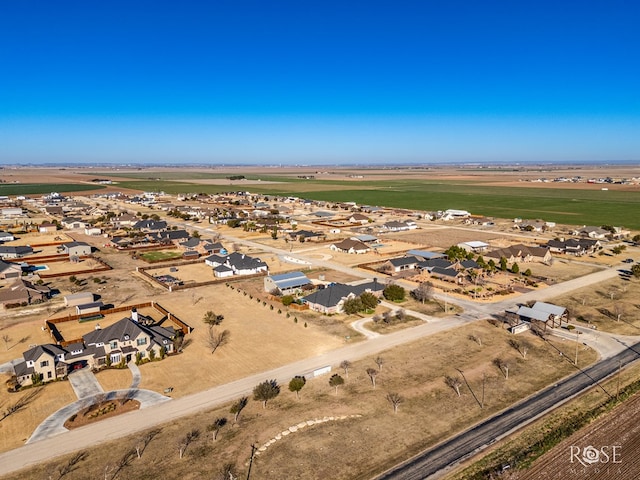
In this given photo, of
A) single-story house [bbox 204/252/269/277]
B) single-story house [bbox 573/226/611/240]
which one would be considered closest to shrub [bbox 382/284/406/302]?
single-story house [bbox 204/252/269/277]

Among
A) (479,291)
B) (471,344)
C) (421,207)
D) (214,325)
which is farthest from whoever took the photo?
(421,207)

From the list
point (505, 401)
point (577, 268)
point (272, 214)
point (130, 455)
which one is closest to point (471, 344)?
point (505, 401)

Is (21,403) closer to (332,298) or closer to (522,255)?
(332,298)

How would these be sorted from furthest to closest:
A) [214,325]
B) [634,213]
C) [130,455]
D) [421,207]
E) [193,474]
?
1. [421,207]
2. [634,213]
3. [214,325]
4. [130,455]
5. [193,474]

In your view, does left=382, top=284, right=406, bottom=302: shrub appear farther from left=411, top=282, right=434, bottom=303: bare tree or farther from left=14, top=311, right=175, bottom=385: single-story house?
left=14, top=311, right=175, bottom=385: single-story house

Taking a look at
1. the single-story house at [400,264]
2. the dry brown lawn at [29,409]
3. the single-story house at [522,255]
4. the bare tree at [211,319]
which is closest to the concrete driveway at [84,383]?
the dry brown lawn at [29,409]

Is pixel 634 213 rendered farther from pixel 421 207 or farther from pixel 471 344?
pixel 471 344

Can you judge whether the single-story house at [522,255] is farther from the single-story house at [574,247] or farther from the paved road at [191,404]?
the paved road at [191,404]
